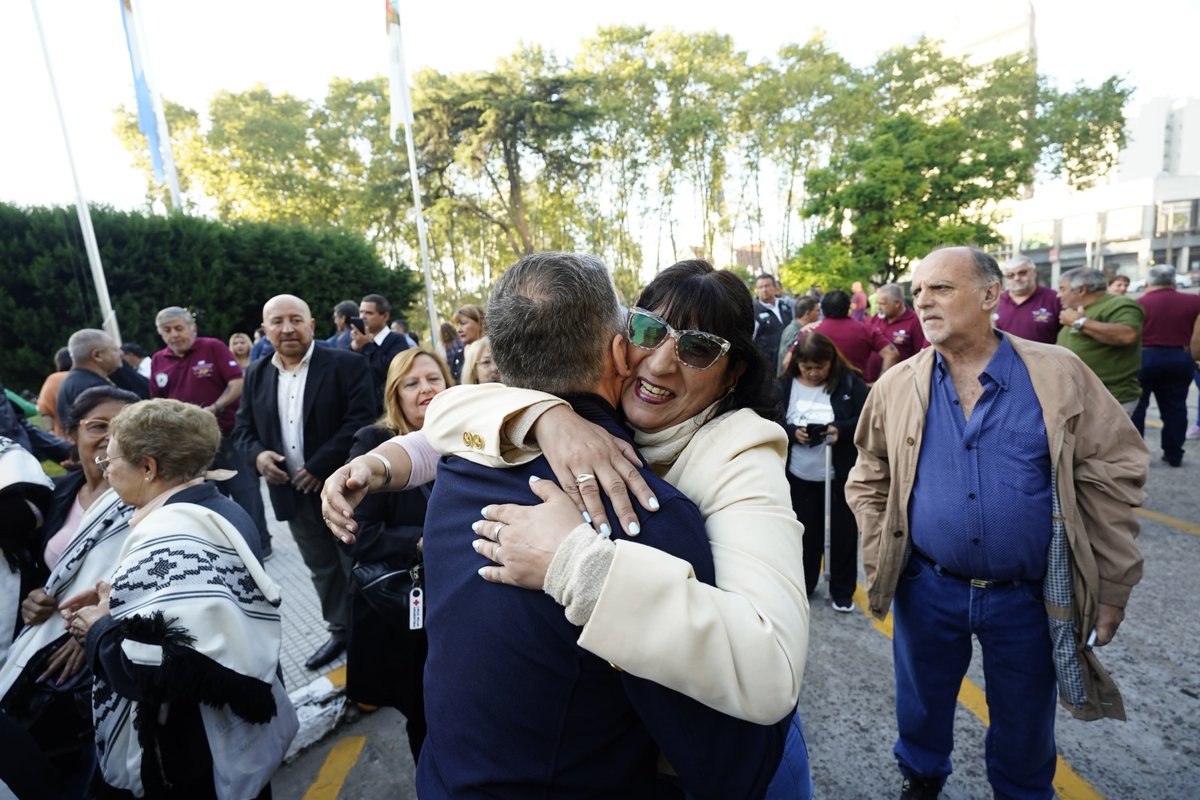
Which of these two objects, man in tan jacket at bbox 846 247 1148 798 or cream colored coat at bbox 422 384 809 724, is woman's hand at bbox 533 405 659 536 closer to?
cream colored coat at bbox 422 384 809 724

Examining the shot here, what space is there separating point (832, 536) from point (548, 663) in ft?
11.5

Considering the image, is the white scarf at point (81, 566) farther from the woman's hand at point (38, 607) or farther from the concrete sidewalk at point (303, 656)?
the concrete sidewalk at point (303, 656)

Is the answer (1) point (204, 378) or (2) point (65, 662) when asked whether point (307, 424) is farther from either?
(1) point (204, 378)

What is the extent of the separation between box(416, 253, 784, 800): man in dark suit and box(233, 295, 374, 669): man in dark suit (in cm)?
309

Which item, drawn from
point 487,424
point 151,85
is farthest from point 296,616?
point 151,85

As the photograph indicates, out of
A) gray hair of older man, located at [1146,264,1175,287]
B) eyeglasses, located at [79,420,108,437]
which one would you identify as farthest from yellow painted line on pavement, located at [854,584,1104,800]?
gray hair of older man, located at [1146,264,1175,287]

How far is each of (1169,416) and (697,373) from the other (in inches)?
305

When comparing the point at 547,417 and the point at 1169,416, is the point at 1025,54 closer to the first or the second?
the point at 1169,416

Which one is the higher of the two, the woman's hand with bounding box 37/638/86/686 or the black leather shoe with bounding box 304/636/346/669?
the woman's hand with bounding box 37/638/86/686

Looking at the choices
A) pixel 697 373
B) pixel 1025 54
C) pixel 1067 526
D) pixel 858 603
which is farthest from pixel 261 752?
pixel 1025 54

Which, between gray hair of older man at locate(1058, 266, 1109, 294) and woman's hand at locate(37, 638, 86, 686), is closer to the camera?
woman's hand at locate(37, 638, 86, 686)

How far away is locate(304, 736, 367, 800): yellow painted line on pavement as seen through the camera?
273 cm

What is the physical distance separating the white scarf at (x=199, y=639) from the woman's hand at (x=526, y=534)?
1.42 meters

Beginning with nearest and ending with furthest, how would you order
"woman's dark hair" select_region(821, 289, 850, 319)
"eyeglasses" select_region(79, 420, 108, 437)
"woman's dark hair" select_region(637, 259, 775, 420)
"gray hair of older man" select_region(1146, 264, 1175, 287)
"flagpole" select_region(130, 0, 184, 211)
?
"woman's dark hair" select_region(637, 259, 775, 420), "eyeglasses" select_region(79, 420, 108, 437), "woman's dark hair" select_region(821, 289, 850, 319), "gray hair of older man" select_region(1146, 264, 1175, 287), "flagpole" select_region(130, 0, 184, 211)
